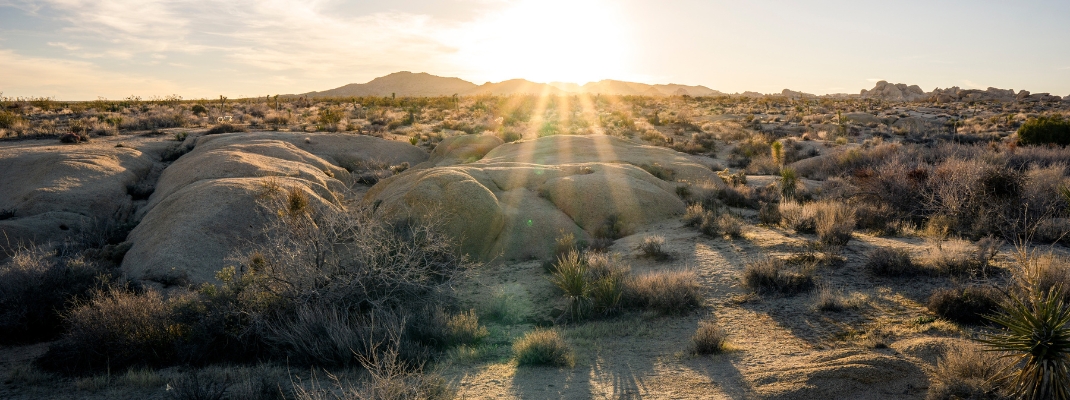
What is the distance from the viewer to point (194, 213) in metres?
9.60

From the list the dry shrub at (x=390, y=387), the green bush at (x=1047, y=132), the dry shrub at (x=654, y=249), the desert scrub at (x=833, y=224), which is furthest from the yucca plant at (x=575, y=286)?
the green bush at (x=1047, y=132)

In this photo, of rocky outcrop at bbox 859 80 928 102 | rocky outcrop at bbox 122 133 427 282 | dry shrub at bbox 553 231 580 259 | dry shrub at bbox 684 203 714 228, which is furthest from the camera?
rocky outcrop at bbox 859 80 928 102

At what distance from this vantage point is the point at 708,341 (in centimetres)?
559

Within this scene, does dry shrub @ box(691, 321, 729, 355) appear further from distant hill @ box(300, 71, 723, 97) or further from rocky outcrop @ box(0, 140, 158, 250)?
distant hill @ box(300, 71, 723, 97)

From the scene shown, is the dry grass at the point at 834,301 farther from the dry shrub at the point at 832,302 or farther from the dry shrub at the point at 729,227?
the dry shrub at the point at 729,227

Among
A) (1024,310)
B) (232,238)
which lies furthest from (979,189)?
(232,238)

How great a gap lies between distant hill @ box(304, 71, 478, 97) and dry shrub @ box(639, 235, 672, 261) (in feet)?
387

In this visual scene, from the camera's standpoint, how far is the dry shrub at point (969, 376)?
420 centimetres

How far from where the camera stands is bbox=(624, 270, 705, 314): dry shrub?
691 centimetres

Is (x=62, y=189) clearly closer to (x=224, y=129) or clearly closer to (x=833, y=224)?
(x=224, y=129)

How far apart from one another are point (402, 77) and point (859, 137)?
119913 millimetres

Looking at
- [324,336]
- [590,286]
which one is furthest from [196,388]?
[590,286]

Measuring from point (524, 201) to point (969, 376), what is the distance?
25.4ft

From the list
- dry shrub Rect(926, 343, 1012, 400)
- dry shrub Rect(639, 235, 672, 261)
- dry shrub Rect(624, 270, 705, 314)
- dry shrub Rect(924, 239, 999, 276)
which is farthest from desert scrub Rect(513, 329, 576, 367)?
dry shrub Rect(924, 239, 999, 276)
